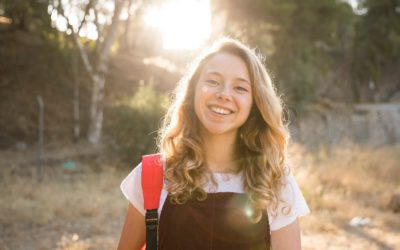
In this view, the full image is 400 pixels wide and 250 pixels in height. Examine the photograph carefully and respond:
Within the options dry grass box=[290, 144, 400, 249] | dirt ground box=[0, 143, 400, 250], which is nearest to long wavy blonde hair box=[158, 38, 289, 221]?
dirt ground box=[0, 143, 400, 250]

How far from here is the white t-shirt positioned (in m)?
2.02

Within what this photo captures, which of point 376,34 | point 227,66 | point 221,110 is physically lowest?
point 221,110

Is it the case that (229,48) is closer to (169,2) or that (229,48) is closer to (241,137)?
(241,137)

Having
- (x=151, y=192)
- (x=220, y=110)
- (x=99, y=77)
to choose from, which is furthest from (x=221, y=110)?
(x=99, y=77)

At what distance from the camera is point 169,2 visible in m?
16.0

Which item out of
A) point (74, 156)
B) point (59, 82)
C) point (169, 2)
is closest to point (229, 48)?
point (74, 156)

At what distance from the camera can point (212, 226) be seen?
6.36 feet

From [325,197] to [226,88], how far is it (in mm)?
6125

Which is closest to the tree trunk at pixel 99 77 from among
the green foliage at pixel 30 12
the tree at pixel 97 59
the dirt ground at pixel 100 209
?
the tree at pixel 97 59

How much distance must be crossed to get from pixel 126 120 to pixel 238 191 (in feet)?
30.3

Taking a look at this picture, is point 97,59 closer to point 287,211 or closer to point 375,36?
point 287,211

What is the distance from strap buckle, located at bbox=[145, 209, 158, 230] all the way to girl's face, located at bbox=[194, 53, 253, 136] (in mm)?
499

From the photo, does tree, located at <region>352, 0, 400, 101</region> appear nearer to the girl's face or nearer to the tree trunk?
the tree trunk

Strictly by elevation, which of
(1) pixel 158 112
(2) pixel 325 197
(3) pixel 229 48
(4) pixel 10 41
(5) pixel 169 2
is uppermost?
(5) pixel 169 2
